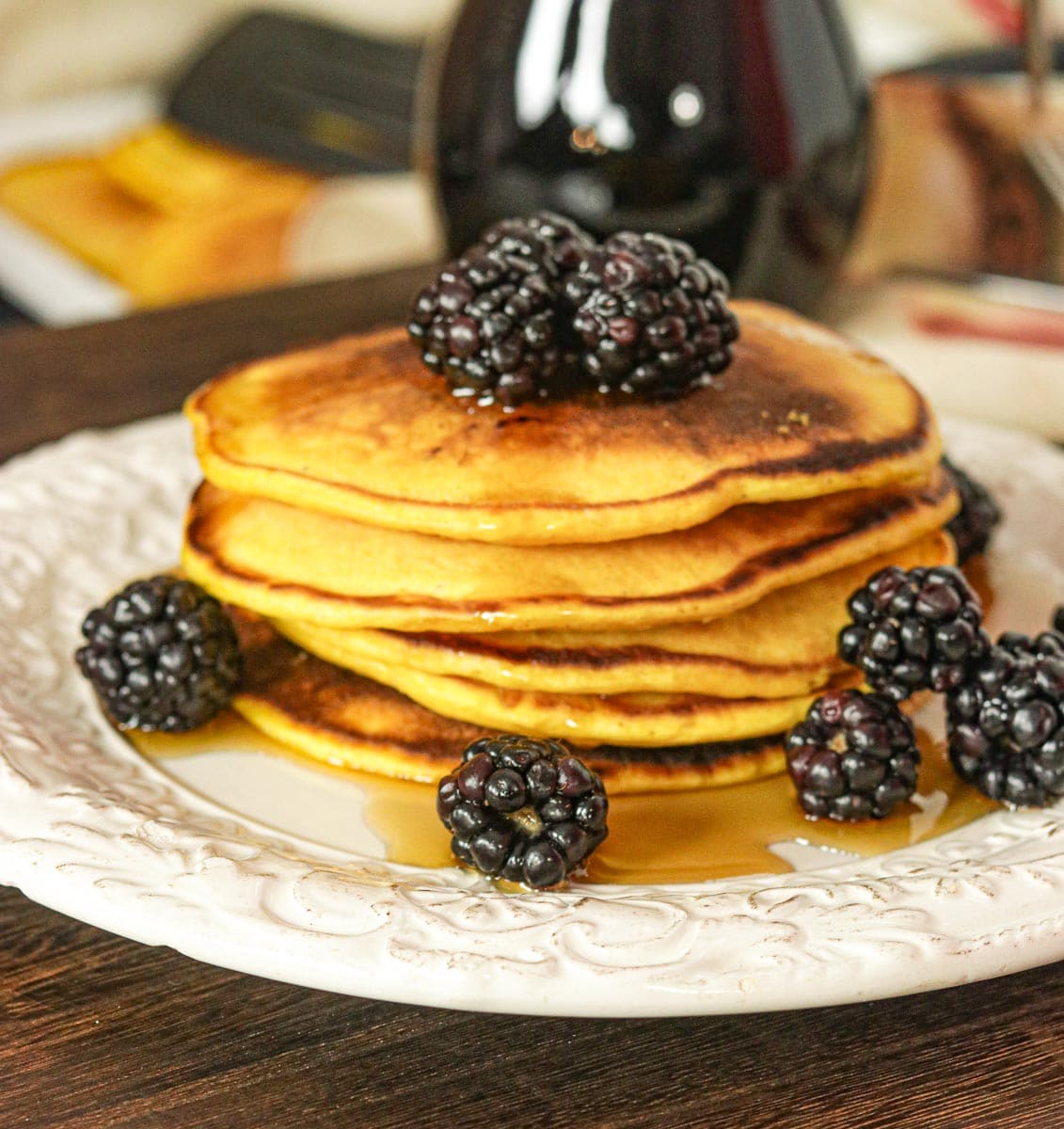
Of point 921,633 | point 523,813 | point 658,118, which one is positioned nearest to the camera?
point 523,813

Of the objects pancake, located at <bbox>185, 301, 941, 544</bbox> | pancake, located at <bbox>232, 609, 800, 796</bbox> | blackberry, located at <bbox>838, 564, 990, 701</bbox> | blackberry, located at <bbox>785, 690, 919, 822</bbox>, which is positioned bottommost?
pancake, located at <bbox>232, 609, 800, 796</bbox>

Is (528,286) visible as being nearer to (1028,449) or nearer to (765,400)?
(765,400)

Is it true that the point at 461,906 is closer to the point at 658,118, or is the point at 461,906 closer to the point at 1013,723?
the point at 1013,723

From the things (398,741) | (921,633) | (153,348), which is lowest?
(153,348)

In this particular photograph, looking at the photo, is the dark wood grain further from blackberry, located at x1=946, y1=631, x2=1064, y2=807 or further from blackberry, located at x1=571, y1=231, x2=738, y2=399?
blackberry, located at x1=946, y1=631, x2=1064, y2=807

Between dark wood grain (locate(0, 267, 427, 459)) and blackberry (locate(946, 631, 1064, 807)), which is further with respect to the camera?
dark wood grain (locate(0, 267, 427, 459))

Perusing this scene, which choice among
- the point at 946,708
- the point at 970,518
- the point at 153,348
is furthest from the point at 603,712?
the point at 153,348

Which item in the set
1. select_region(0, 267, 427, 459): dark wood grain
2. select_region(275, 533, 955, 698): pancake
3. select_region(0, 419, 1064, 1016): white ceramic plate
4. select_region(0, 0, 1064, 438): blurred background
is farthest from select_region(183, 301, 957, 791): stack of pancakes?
select_region(0, 0, 1064, 438): blurred background
